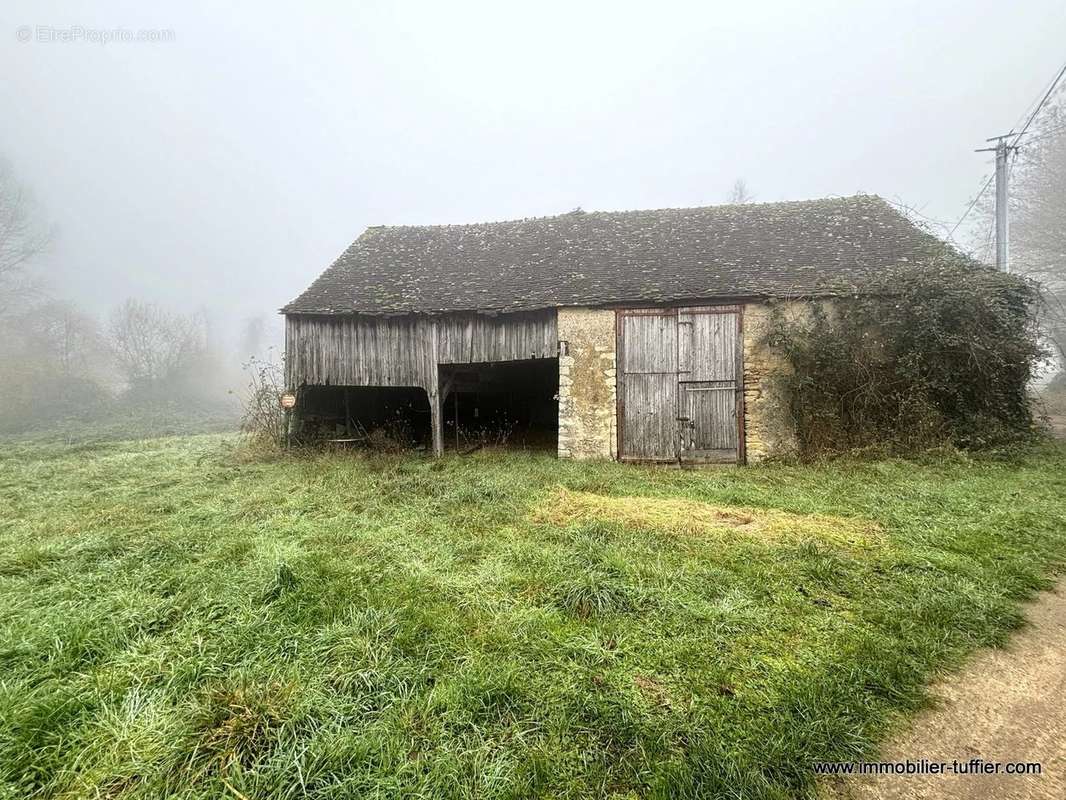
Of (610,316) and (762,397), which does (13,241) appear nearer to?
(610,316)

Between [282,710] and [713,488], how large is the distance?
592 cm

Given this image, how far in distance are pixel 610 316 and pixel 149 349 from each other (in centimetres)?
3251

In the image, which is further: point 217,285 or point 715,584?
point 217,285

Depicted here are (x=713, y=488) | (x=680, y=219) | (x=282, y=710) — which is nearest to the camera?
(x=282, y=710)

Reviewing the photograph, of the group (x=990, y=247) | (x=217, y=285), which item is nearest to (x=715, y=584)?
(x=990, y=247)

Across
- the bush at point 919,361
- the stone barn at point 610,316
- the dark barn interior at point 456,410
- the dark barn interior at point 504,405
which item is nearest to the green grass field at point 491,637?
the bush at point 919,361

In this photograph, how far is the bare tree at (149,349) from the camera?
90.4 feet

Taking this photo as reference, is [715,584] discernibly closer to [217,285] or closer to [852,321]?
[852,321]

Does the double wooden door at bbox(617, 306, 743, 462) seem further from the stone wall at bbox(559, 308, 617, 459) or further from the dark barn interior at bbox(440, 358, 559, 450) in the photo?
the dark barn interior at bbox(440, 358, 559, 450)

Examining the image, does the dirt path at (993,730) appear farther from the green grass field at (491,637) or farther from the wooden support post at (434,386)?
the wooden support post at (434,386)

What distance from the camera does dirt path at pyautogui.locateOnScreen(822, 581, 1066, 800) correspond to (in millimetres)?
1848

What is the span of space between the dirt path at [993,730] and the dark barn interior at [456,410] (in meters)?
8.96

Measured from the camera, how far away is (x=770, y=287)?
8.92 meters

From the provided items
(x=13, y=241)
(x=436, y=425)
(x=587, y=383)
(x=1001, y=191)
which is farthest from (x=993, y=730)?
(x=13, y=241)
